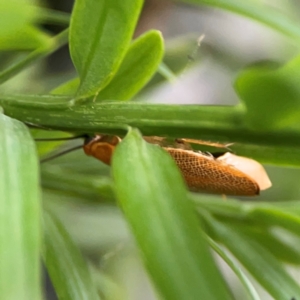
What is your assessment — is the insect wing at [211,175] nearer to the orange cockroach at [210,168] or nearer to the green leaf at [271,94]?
the orange cockroach at [210,168]

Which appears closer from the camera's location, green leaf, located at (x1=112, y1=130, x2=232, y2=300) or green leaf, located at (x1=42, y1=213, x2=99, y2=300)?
green leaf, located at (x1=112, y1=130, x2=232, y2=300)

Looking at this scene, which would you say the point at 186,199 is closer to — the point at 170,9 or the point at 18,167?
the point at 18,167

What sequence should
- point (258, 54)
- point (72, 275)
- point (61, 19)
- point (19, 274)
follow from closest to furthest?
point (19, 274)
point (72, 275)
point (61, 19)
point (258, 54)

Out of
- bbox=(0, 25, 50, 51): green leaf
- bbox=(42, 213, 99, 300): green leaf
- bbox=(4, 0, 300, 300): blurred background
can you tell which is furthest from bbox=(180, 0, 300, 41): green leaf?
bbox=(42, 213, 99, 300): green leaf

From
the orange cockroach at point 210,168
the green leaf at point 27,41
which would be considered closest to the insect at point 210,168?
the orange cockroach at point 210,168

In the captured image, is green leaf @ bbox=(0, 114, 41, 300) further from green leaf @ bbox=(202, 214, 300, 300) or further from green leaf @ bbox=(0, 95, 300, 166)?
green leaf @ bbox=(202, 214, 300, 300)

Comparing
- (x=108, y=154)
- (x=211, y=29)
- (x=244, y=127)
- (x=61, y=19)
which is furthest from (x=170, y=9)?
(x=244, y=127)

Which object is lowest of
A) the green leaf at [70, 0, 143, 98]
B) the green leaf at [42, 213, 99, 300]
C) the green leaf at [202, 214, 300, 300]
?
the green leaf at [202, 214, 300, 300]
